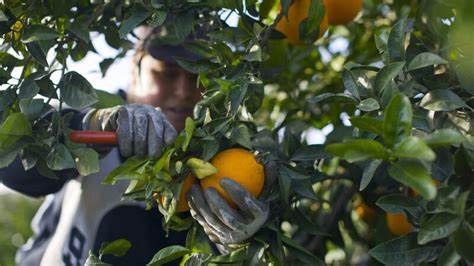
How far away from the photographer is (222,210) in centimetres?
132

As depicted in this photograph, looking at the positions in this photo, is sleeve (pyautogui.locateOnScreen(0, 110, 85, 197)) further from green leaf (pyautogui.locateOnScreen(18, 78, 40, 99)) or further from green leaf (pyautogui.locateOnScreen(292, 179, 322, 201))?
green leaf (pyautogui.locateOnScreen(292, 179, 322, 201))

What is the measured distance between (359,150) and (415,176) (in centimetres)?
8

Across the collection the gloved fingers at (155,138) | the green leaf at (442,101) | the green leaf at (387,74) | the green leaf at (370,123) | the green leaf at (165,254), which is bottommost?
the green leaf at (165,254)

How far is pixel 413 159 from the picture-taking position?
1006 millimetres

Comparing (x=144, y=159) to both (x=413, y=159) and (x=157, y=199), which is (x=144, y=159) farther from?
(x=413, y=159)

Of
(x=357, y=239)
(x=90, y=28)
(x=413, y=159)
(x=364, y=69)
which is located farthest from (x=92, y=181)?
(x=413, y=159)

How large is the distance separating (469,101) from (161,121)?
0.54 m

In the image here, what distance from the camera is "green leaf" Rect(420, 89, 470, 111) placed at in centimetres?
124

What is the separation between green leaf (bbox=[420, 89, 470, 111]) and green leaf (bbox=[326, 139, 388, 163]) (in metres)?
0.26

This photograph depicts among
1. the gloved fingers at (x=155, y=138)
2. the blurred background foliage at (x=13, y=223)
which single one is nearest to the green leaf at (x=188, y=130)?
the gloved fingers at (x=155, y=138)

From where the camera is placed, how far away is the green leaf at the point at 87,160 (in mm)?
1385

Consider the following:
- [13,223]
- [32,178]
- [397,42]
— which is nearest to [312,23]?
[397,42]

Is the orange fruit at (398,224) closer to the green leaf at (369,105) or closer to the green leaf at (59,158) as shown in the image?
the green leaf at (369,105)

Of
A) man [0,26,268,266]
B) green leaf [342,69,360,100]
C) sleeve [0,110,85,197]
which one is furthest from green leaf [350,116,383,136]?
sleeve [0,110,85,197]
